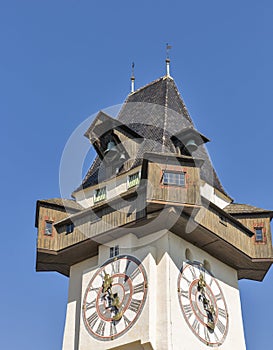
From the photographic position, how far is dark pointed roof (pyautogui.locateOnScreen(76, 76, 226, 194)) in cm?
2369

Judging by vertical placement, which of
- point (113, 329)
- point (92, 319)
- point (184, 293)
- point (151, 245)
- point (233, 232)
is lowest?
point (113, 329)

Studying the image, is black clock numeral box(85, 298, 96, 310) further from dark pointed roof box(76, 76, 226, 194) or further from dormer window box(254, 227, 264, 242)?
dormer window box(254, 227, 264, 242)

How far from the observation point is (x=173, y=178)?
69.2ft

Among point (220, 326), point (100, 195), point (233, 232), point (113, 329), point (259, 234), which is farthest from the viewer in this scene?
point (100, 195)

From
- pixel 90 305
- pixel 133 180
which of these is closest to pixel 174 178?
pixel 133 180

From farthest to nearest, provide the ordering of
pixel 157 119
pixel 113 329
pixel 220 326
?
pixel 157 119 < pixel 220 326 < pixel 113 329

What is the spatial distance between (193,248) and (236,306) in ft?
6.48

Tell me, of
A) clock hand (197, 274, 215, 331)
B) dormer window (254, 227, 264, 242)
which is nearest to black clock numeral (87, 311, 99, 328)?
clock hand (197, 274, 215, 331)

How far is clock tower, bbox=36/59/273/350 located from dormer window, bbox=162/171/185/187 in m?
0.03

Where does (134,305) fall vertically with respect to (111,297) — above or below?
below

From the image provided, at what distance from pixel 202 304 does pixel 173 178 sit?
319cm

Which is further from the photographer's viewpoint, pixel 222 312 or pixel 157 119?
pixel 157 119

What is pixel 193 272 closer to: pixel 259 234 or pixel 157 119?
pixel 259 234

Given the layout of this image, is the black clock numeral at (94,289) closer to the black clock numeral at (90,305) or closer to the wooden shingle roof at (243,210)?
the black clock numeral at (90,305)
